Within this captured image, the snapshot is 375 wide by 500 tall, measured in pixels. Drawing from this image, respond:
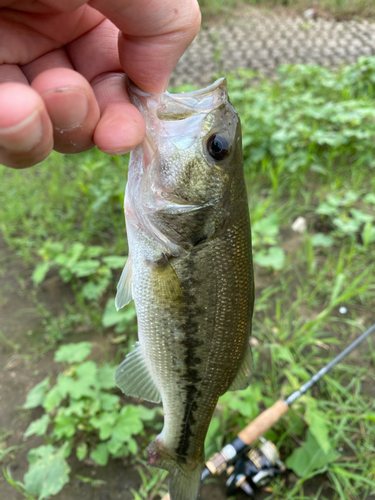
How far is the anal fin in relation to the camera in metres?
1.50

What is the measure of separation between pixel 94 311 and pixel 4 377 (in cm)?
82

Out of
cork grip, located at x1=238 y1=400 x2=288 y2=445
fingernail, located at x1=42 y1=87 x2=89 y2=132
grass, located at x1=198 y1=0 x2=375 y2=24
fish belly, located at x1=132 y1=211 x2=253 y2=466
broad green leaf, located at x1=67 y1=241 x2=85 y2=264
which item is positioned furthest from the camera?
grass, located at x1=198 y1=0 x2=375 y2=24

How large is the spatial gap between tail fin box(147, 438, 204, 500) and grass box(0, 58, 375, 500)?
24.2 inches

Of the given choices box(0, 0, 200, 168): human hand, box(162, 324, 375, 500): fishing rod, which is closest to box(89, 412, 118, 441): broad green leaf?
box(162, 324, 375, 500): fishing rod

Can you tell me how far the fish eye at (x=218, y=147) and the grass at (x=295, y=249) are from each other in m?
1.58

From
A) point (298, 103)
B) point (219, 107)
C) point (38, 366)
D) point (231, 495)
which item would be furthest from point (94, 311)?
point (298, 103)

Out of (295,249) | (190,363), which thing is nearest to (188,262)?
(190,363)

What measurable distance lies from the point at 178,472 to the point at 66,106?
1.57m

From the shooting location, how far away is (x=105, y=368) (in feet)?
7.56

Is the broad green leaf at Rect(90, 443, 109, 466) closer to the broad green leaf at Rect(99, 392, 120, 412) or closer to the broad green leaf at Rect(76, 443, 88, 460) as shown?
the broad green leaf at Rect(76, 443, 88, 460)

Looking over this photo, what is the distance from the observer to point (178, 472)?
147cm

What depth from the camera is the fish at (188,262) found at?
1222 mm

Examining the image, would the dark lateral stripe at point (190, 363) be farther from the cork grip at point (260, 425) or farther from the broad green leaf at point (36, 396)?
the broad green leaf at point (36, 396)

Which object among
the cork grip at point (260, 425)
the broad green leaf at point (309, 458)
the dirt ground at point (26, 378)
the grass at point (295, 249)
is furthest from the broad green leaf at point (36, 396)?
the broad green leaf at point (309, 458)
